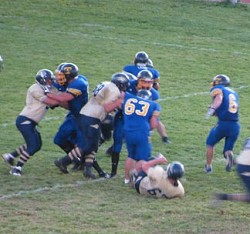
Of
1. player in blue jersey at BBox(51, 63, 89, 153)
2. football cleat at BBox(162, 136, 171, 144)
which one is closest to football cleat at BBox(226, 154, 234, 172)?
football cleat at BBox(162, 136, 171, 144)

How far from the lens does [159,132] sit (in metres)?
14.5

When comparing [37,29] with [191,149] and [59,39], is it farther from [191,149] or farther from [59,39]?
[191,149]

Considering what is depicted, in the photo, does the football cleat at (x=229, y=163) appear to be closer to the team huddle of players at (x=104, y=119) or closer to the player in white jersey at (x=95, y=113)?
the team huddle of players at (x=104, y=119)

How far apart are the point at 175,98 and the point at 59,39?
19.5ft

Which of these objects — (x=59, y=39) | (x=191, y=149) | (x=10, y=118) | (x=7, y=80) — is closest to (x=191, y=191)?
(x=191, y=149)

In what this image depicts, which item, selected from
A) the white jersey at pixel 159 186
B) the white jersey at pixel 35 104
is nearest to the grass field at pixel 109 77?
the white jersey at pixel 159 186

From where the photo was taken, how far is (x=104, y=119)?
1289 cm

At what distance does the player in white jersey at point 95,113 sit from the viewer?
12.3 m

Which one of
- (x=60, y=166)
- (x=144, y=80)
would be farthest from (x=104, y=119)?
(x=60, y=166)

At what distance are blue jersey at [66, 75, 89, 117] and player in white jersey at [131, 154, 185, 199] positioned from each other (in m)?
1.62

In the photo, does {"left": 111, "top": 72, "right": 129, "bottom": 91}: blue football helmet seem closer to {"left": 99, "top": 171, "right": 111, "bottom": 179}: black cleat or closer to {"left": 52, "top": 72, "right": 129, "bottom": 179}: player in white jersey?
{"left": 52, "top": 72, "right": 129, "bottom": 179}: player in white jersey

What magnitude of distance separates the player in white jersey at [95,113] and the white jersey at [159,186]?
3.82 ft

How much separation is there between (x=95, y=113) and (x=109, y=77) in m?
7.57

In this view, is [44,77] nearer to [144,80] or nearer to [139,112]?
[144,80]
